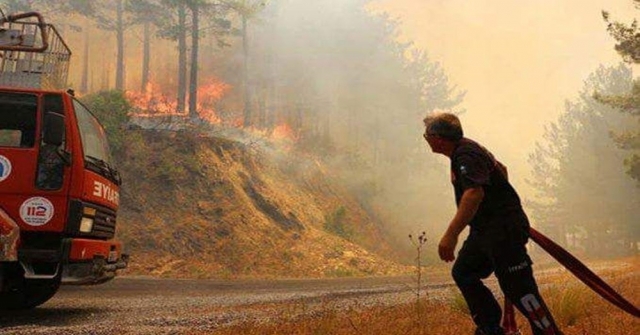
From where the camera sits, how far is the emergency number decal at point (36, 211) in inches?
248

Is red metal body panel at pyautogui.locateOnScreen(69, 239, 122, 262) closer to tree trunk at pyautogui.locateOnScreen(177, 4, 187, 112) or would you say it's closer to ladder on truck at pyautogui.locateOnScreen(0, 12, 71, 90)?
ladder on truck at pyautogui.locateOnScreen(0, 12, 71, 90)

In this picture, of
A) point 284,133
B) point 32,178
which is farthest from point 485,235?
point 284,133

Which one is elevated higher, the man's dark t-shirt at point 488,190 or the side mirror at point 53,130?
the side mirror at point 53,130

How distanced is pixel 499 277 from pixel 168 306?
19.7 feet

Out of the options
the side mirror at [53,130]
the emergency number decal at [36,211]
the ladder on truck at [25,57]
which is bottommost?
the emergency number decal at [36,211]

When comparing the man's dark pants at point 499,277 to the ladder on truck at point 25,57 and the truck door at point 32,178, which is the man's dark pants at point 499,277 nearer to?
the truck door at point 32,178

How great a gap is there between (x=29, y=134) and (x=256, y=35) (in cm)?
3942

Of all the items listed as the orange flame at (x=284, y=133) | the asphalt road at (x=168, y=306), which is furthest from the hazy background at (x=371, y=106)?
the asphalt road at (x=168, y=306)

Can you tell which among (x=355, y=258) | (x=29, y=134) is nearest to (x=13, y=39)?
(x=29, y=134)

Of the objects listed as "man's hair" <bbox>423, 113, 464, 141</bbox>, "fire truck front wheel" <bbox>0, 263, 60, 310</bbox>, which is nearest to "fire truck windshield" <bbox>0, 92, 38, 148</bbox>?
"fire truck front wheel" <bbox>0, 263, 60, 310</bbox>

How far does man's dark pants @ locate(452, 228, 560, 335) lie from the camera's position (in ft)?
12.2

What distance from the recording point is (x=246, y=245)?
19516 millimetres

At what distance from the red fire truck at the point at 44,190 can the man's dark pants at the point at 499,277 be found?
15.2 ft

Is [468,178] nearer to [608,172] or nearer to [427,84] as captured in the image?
[608,172]
